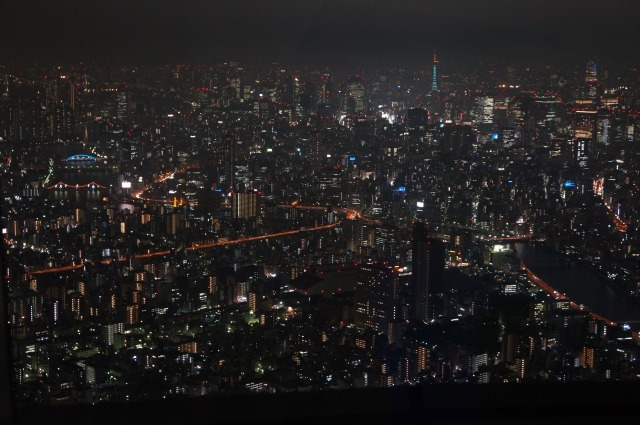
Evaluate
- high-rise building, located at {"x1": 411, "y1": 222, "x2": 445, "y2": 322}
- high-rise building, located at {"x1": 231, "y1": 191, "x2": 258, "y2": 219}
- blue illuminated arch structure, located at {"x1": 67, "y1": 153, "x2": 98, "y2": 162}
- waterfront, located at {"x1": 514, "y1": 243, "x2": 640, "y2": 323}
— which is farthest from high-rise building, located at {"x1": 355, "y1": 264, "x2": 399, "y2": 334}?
blue illuminated arch structure, located at {"x1": 67, "y1": 153, "x2": 98, "y2": 162}

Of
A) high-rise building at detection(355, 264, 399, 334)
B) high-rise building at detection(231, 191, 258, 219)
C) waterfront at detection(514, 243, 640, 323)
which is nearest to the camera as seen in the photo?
high-rise building at detection(355, 264, 399, 334)

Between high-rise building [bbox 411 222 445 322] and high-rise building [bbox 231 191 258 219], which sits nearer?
high-rise building [bbox 411 222 445 322]

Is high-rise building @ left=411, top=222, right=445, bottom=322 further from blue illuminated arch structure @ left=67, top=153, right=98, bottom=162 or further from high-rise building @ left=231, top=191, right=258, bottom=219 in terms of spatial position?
blue illuminated arch structure @ left=67, top=153, right=98, bottom=162

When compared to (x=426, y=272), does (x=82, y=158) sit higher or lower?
higher

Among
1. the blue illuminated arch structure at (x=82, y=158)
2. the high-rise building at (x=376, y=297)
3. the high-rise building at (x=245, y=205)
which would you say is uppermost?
the blue illuminated arch structure at (x=82, y=158)

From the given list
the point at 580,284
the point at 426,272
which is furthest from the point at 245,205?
the point at 580,284

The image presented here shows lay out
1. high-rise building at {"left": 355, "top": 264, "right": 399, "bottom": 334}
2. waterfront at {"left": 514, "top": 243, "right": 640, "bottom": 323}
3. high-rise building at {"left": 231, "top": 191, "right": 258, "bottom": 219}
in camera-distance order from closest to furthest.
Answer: high-rise building at {"left": 355, "top": 264, "right": 399, "bottom": 334} → waterfront at {"left": 514, "top": 243, "right": 640, "bottom": 323} → high-rise building at {"left": 231, "top": 191, "right": 258, "bottom": 219}

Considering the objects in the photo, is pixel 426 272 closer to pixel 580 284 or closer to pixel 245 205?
pixel 580 284

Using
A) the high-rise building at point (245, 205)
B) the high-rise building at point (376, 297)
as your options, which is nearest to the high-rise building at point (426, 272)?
the high-rise building at point (376, 297)

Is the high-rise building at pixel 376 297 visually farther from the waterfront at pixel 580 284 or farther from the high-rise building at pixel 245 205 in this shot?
the high-rise building at pixel 245 205
